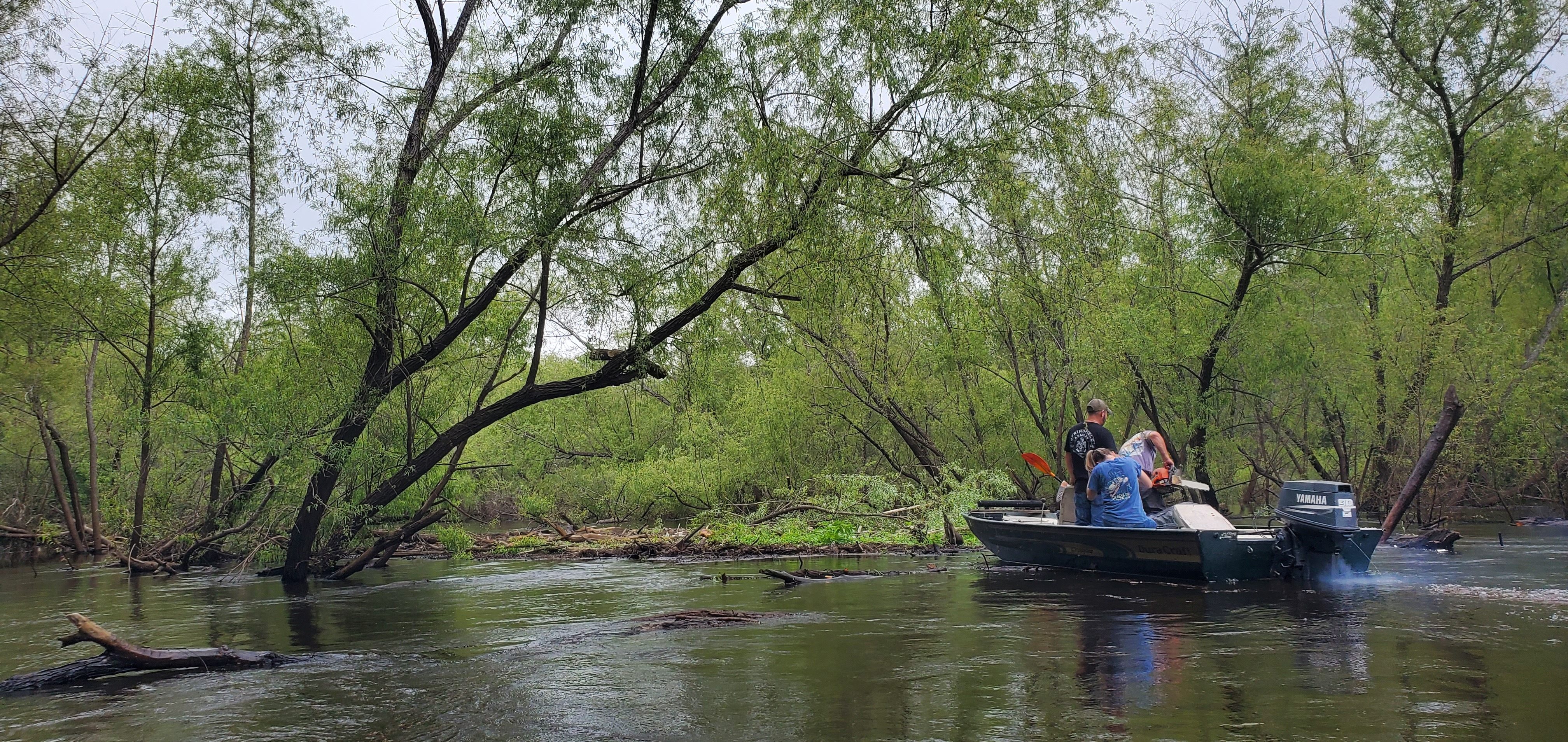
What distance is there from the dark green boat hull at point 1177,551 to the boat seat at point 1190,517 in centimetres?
39

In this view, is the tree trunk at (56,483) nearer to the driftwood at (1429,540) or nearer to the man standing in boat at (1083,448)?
the man standing in boat at (1083,448)

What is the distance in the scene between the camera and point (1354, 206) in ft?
63.4

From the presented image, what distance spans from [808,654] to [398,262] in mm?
7864

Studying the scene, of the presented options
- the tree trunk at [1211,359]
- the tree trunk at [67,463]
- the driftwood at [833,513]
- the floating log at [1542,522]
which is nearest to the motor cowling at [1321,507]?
the driftwood at [833,513]

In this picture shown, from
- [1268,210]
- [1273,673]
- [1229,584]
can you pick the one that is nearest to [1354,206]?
[1268,210]

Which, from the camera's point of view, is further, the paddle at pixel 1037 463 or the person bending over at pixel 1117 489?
the paddle at pixel 1037 463

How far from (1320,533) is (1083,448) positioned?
2.87 m

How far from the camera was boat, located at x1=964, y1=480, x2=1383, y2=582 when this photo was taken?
11430mm

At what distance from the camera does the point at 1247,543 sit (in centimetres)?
1170

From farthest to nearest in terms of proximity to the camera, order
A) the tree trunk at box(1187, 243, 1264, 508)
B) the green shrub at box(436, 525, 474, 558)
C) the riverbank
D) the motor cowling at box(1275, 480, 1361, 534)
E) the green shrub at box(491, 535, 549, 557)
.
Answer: the tree trunk at box(1187, 243, 1264, 508) < the green shrub at box(491, 535, 549, 557) < the riverbank < the green shrub at box(436, 525, 474, 558) < the motor cowling at box(1275, 480, 1361, 534)

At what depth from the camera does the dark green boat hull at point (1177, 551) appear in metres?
11.6

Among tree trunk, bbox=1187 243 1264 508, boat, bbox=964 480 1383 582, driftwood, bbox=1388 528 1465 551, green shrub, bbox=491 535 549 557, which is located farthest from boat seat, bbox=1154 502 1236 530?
green shrub, bbox=491 535 549 557

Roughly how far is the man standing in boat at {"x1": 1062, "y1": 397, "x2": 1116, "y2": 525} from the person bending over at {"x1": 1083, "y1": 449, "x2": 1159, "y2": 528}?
0.17 meters

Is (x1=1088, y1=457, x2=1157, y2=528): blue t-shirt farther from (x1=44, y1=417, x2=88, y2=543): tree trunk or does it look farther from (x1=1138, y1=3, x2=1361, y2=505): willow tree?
(x1=44, y1=417, x2=88, y2=543): tree trunk
